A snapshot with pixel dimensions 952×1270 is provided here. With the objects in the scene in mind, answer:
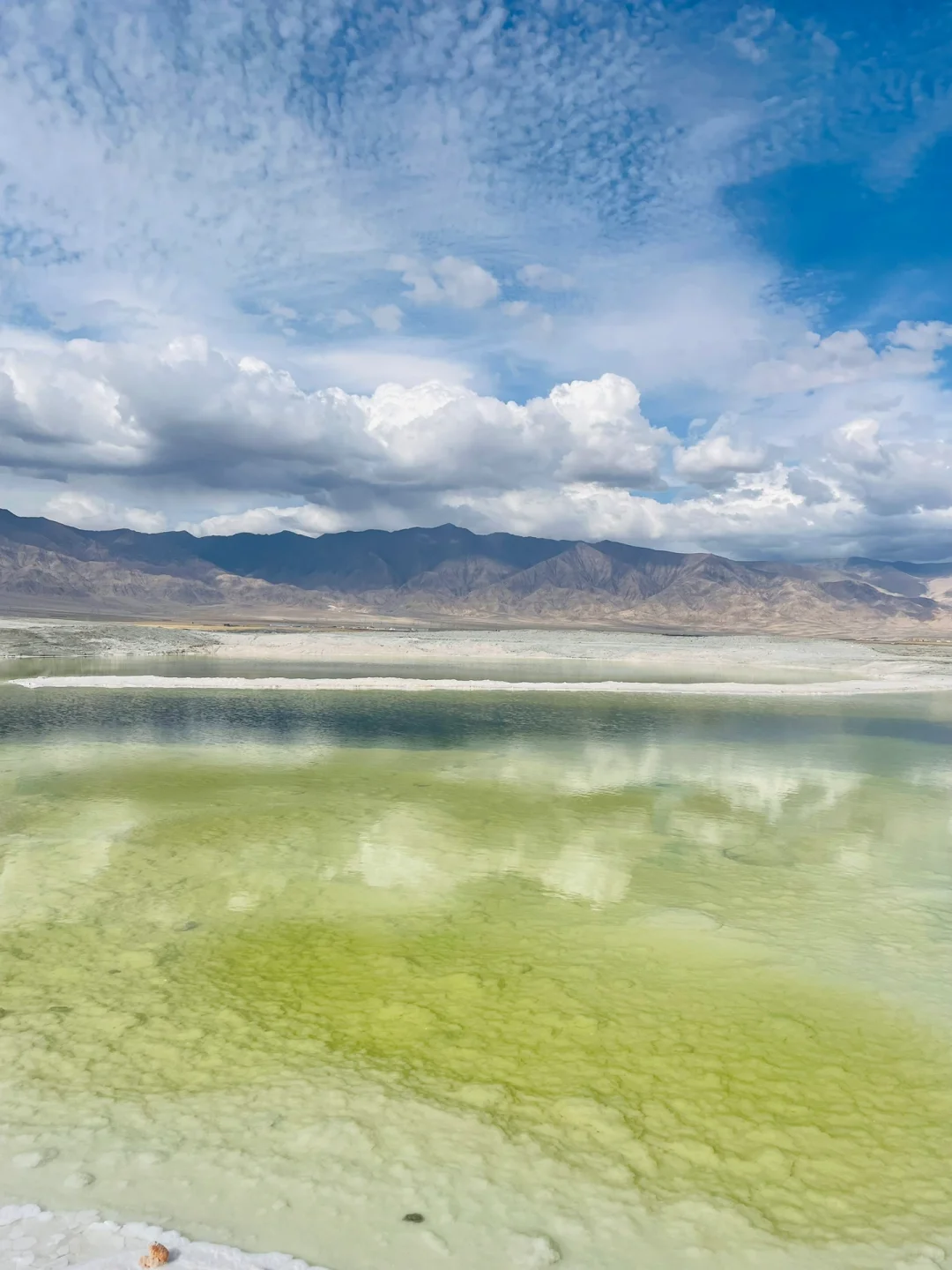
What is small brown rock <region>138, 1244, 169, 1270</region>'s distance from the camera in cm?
571

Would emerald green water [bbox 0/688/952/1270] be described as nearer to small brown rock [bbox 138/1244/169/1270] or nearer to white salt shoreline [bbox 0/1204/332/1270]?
white salt shoreline [bbox 0/1204/332/1270]

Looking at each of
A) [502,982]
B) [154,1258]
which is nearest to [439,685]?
[502,982]

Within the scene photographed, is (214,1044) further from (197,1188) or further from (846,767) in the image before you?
(846,767)

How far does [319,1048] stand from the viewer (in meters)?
8.99

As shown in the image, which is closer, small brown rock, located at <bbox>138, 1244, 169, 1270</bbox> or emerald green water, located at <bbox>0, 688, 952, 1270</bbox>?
small brown rock, located at <bbox>138, 1244, 169, 1270</bbox>

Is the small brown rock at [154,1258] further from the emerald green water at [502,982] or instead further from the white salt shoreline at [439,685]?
the white salt shoreline at [439,685]

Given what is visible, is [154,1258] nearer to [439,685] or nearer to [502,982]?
[502,982]

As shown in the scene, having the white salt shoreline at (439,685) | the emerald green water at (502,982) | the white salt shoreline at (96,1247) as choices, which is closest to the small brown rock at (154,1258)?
the white salt shoreline at (96,1247)

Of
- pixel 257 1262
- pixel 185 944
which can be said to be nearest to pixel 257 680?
pixel 185 944

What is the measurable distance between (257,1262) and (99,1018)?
465 centimetres

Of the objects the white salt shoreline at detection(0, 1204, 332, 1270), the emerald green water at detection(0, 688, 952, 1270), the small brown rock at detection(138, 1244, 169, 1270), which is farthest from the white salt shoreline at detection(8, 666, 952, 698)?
the small brown rock at detection(138, 1244, 169, 1270)

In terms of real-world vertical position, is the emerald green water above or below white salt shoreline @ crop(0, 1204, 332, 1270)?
below

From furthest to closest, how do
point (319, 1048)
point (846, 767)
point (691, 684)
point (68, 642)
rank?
point (68, 642) → point (691, 684) → point (846, 767) → point (319, 1048)

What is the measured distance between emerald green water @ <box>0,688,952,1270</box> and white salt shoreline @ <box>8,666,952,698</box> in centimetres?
2463
